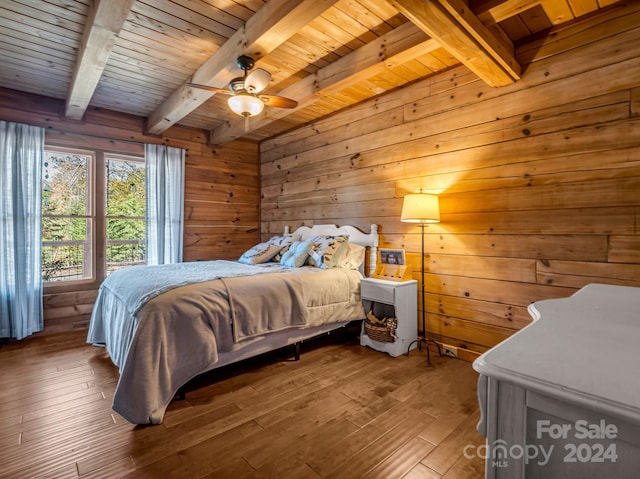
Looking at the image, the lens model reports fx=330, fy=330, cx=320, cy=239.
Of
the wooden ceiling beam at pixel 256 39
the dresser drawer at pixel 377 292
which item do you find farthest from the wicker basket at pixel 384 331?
the wooden ceiling beam at pixel 256 39

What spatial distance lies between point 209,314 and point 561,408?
2.01 m

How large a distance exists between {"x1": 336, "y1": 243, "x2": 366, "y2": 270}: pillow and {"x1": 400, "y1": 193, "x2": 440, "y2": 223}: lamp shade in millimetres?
821

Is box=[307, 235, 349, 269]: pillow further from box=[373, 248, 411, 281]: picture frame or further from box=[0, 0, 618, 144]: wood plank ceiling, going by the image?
box=[0, 0, 618, 144]: wood plank ceiling

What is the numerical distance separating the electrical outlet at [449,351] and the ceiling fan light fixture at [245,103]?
2.58 m

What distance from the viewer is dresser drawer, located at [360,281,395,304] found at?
2905mm

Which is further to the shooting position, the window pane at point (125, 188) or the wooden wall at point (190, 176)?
the window pane at point (125, 188)

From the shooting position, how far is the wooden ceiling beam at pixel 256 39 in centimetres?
195

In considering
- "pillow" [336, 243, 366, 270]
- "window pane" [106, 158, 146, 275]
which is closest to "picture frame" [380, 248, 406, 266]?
"pillow" [336, 243, 366, 270]

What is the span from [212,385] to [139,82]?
9.60ft

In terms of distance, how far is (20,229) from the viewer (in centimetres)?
335

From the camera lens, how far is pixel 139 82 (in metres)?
3.26

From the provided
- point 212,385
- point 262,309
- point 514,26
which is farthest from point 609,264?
point 212,385

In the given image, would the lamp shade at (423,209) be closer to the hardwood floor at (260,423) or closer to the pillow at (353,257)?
the pillow at (353,257)

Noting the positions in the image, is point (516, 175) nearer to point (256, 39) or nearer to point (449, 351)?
point (449, 351)
